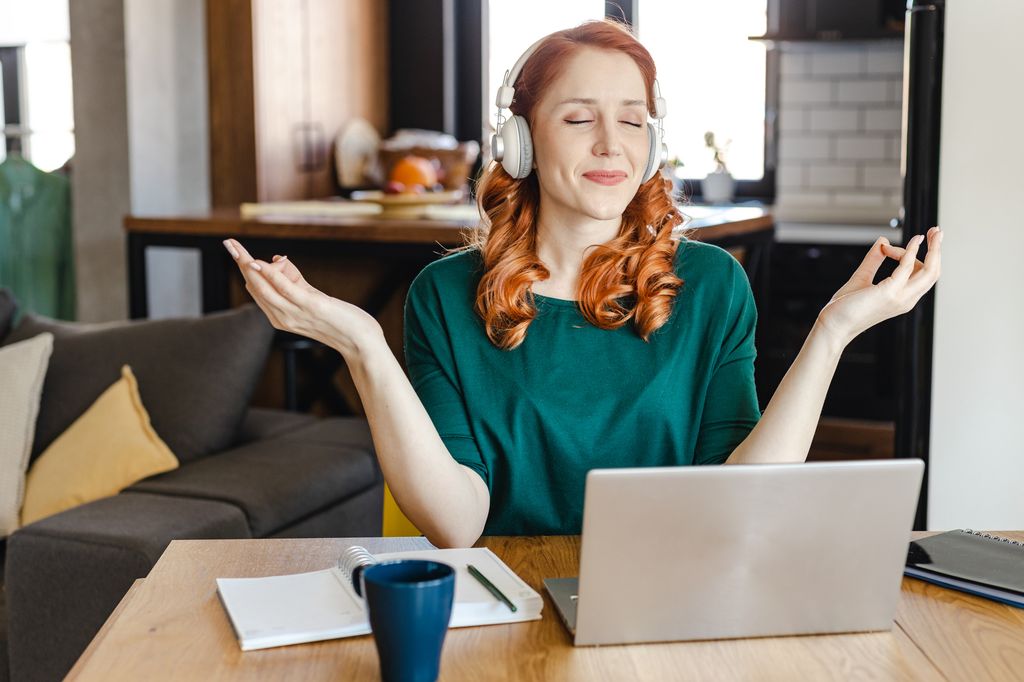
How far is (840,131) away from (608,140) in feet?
12.2

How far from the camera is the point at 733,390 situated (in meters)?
1.64

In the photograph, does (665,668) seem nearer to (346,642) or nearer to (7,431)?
(346,642)

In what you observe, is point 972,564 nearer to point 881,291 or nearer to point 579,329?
point 881,291

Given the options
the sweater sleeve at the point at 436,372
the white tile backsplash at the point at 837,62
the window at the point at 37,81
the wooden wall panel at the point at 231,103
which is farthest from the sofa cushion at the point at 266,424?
the white tile backsplash at the point at 837,62

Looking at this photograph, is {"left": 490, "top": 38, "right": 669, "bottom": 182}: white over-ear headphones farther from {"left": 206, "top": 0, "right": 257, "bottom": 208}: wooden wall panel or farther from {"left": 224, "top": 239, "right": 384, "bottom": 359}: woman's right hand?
{"left": 206, "top": 0, "right": 257, "bottom": 208}: wooden wall panel

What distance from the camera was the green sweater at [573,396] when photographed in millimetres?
1635

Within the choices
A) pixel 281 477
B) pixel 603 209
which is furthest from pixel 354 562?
pixel 281 477

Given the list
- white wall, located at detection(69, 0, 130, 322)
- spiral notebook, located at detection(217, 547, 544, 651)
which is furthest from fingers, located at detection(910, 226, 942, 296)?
white wall, located at detection(69, 0, 130, 322)

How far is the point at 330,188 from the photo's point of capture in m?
5.36

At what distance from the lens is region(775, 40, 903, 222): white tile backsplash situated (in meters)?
4.94

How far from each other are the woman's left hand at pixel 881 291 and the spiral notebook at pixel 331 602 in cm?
49

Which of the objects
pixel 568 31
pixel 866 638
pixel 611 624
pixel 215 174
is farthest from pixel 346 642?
pixel 215 174

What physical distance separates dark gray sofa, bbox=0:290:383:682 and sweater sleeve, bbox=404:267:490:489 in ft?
2.25

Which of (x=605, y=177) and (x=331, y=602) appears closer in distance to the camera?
(x=331, y=602)
